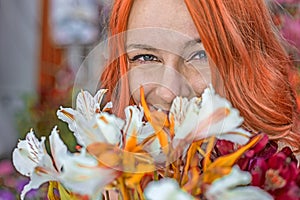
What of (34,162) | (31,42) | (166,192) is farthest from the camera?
(31,42)

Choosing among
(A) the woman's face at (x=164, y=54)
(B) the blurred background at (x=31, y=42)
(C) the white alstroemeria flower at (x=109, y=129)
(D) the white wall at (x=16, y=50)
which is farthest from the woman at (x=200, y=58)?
(D) the white wall at (x=16, y=50)

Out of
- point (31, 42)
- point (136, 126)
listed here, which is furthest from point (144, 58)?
point (31, 42)

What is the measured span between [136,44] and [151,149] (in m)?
0.16

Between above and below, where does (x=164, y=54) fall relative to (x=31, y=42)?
below

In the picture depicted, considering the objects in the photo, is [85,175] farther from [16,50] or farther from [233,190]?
[16,50]

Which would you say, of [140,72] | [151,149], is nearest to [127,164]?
[151,149]

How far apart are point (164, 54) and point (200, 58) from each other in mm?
30

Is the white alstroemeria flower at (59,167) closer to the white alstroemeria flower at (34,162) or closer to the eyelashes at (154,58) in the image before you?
the white alstroemeria flower at (34,162)

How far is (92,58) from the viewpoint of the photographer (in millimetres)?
614

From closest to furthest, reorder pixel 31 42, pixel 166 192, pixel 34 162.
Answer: pixel 166 192 < pixel 34 162 < pixel 31 42

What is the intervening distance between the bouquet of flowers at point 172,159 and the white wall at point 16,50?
2678mm

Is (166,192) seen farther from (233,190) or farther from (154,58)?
(154,58)

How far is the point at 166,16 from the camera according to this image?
23.1 inches

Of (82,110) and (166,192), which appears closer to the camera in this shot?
(166,192)
